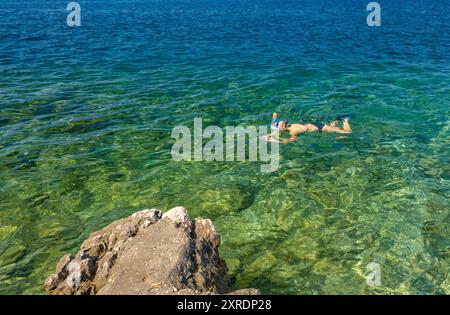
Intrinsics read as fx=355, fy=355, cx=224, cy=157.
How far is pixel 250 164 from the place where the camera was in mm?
14648

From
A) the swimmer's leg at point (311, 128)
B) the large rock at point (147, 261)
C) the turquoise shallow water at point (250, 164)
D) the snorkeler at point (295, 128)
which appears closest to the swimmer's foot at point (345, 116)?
the turquoise shallow water at point (250, 164)

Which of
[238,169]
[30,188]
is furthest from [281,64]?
[30,188]

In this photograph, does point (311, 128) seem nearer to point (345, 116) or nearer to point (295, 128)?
point (295, 128)

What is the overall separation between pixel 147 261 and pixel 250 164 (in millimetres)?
8484

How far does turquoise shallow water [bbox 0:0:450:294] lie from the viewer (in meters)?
9.72

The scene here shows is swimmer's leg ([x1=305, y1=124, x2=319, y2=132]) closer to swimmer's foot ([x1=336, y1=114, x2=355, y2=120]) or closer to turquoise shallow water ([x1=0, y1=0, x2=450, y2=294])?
turquoise shallow water ([x1=0, y1=0, x2=450, y2=294])

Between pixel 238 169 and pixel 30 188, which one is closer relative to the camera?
pixel 30 188

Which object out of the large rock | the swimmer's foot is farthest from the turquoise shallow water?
the large rock

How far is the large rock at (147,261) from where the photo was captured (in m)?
6.38

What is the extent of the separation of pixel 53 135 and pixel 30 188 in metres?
4.65

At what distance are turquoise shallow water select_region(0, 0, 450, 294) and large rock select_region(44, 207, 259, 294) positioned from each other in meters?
2.03

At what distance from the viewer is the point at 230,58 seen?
31938 millimetres

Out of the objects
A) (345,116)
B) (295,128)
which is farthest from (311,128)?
(345,116)
